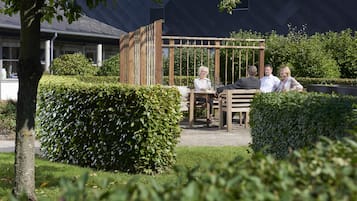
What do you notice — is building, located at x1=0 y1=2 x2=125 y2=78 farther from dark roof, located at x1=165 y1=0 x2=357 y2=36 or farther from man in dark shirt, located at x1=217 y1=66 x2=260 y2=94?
man in dark shirt, located at x1=217 y1=66 x2=260 y2=94

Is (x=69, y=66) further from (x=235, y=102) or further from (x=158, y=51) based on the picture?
(x=158, y=51)

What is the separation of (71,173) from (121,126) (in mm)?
933

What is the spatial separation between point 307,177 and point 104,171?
6.45 meters

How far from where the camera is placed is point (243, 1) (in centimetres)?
3334

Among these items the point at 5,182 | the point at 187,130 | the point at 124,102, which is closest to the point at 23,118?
the point at 5,182

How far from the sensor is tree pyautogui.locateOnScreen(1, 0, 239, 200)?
571cm

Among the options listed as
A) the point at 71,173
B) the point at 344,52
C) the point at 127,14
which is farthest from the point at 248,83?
the point at 127,14

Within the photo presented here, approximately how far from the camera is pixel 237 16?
3359cm

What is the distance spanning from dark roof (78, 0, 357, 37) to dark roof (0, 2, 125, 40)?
1.04 metres

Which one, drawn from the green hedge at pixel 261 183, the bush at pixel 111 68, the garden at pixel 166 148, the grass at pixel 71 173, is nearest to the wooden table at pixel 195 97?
the grass at pixel 71 173

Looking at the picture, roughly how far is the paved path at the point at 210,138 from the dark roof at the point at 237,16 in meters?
16.8

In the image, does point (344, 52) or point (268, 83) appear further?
point (344, 52)

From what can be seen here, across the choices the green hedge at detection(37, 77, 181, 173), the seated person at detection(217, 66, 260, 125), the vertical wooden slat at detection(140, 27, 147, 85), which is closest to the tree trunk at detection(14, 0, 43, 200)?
the green hedge at detection(37, 77, 181, 173)

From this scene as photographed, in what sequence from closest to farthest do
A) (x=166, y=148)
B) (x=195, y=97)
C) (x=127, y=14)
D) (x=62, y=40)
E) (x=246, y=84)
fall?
(x=166, y=148) < (x=246, y=84) < (x=195, y=97) < (x=62, y=40) < (x=127, y=14)
